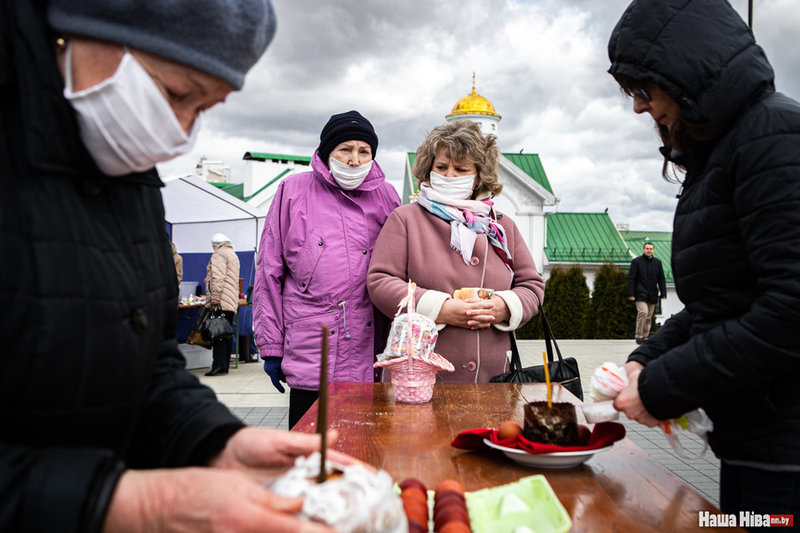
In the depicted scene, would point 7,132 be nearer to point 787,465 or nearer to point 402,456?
point 402,456

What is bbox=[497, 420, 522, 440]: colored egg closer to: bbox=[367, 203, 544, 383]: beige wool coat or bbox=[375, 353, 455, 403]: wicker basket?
bbox=[375, 353, 455, 403]: wicker basket

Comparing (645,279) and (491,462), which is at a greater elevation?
(645,279)

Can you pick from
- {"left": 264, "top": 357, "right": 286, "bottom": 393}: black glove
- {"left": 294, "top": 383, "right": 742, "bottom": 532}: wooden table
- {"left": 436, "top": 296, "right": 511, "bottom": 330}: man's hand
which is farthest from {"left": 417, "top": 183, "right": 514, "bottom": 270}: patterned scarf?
{"left": 264, "top": 357, "right": 286, "bottom": 393}: black glove

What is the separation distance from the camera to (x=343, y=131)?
3070 millimetres

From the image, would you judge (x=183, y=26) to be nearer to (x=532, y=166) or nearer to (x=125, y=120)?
(x=125, y=120)

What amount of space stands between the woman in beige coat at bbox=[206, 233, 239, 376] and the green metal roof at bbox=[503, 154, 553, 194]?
505 inches

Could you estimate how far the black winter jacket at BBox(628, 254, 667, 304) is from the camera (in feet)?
42.2

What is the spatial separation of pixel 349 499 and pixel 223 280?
328 inches

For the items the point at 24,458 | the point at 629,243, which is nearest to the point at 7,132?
the point at 24,458

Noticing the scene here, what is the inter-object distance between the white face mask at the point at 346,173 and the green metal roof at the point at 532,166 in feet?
55.4

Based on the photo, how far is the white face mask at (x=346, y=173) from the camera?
3.02m

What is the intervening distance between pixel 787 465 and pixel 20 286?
1590 mm

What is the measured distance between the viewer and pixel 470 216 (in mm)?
2793

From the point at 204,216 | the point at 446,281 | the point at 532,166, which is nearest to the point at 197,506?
the point at 446,281
